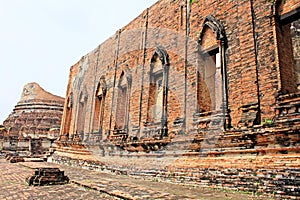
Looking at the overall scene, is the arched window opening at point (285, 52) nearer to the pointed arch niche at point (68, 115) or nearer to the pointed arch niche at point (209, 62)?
the pointed arch niche at point (209, 62)

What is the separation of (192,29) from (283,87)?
3988mm

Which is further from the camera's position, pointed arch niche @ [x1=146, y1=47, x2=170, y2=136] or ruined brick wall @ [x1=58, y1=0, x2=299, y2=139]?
pointed arch niche @ [x1=146, y1=47, x2=170, y2=136]

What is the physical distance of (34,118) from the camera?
3075 centimetres

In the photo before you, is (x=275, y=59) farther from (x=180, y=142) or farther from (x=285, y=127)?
(x=180, y=142)

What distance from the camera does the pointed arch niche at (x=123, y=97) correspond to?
41.0 feet

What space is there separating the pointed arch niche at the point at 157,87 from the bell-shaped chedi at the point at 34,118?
18432 mm

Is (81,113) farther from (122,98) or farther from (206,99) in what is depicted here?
(206,99)

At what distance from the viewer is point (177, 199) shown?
462 centimetres

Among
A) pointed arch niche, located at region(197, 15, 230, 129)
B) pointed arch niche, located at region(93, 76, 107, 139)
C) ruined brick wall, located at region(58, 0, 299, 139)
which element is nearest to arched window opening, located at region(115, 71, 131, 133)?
ruined brick wall, located at region(58, 0, 299, 139)

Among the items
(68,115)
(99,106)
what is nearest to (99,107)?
(99,106)

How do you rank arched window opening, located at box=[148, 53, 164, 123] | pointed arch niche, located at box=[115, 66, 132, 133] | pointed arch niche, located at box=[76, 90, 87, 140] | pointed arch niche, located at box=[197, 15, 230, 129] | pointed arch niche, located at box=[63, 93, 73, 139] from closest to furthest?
pointed arch niche, located at box=[197, 15, 230, 129]
arched window opening, located at box=[148, 53, 164, 123]
pointed arch niche, located at box=[115, 66, 132, 133]
pointed arch niche, located at box=[76, 90, 87, 140]
pointed arch niche, located at box=[63, 93, 73, 139]

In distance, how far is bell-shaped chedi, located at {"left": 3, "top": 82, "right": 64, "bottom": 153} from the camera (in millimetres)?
26641

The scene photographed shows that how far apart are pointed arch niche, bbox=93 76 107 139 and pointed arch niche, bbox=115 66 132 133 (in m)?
1.52

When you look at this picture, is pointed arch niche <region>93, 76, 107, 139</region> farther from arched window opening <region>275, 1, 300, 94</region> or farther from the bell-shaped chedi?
the bell-shaped chedi
